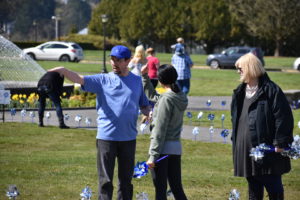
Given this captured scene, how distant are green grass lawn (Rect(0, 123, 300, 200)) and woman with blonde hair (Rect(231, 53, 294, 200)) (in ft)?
5.50

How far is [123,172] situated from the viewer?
6.44 meters

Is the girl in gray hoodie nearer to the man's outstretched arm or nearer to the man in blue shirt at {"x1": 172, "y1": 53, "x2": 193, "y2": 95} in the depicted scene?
the man's outstretched arm

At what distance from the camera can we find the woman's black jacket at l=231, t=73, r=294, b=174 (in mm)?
6219

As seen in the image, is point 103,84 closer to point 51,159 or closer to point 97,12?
point 51,159

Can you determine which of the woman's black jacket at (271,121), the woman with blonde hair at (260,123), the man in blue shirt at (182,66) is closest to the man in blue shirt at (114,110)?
the woman with blonde hair at (260,123)

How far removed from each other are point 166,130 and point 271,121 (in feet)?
2.90

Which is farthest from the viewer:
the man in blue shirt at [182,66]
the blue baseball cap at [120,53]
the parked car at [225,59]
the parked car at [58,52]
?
the parked car at [58,52]

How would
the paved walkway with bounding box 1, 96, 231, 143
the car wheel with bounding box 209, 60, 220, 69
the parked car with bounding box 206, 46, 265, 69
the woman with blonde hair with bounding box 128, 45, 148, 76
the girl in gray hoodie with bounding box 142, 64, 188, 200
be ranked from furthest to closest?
the car wheel with bounding box 209, 60, 220, 69
the parked car with bounding box 206, 46, 265, 69
the woman with blonde hair with bounding box 128, 45, 148, 76
the paved walkway with bounding box 1, 96, 231, 143
the girl in gray hoodie with bounding box 142, 64, 188, 200

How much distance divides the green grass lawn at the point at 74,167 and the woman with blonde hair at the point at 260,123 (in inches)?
66.0

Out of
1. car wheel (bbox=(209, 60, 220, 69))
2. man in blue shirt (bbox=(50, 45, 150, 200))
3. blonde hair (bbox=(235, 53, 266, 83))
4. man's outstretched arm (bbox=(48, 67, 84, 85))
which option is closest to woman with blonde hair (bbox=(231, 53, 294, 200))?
blonde hair (bbox=(235, 53, 266, 83))

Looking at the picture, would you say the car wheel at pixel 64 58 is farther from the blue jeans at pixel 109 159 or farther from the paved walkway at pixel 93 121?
the blue jeans at pixel 109 159

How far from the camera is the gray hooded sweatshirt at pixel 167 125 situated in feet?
20.6

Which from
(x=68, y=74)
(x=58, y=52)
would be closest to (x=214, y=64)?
(x=58, y=52)

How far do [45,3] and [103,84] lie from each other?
136699 mm
